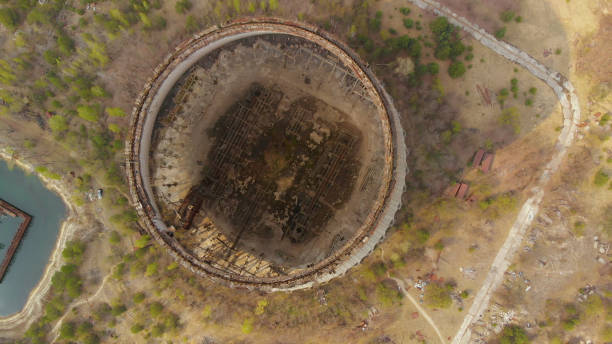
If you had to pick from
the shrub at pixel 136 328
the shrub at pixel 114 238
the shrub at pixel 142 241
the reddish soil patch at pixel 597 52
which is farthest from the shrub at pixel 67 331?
the reddish soil patch at pixel 597 52

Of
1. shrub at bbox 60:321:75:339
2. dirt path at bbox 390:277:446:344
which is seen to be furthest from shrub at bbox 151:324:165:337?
dirt path at bbox 390:277:446:344

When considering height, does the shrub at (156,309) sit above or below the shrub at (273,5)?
below

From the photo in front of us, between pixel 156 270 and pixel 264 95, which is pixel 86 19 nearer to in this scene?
pixel 264 95

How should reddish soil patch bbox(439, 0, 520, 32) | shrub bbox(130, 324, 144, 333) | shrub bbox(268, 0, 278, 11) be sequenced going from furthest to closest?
reddish soil patch bbox(439, 0, 520, 32)
shrub bbox(130, 324, 144, 333)
shrub bbox(268, 0, 278, 11)

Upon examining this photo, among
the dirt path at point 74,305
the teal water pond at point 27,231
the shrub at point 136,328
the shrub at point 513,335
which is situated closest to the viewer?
the shrub at point 136,328

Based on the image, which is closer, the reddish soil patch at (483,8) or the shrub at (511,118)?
the shrub at (511,118)

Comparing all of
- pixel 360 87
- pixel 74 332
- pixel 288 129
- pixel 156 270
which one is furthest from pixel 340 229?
pixel 74 332

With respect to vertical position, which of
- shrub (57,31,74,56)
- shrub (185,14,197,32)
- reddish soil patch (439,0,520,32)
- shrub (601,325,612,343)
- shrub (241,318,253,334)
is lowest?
shrub (241,318,253,334)

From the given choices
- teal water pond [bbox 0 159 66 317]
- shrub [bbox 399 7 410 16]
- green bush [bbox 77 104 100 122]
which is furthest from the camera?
teal water pond [bbox 0 159 66 317]

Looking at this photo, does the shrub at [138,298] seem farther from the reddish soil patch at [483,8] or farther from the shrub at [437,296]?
the reddish soil patch at [483,8]

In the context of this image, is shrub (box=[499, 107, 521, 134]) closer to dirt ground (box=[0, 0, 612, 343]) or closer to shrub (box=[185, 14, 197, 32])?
dirt ground (box=[0, 0, 612, 343])
